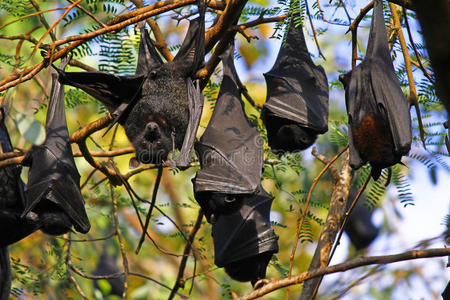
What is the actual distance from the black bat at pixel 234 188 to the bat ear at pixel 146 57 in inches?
21.6

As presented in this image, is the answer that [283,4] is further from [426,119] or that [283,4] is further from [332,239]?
[426,119]

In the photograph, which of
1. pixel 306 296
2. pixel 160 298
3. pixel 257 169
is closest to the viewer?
pixel 257 169

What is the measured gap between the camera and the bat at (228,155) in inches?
153

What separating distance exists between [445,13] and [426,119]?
4.13 m

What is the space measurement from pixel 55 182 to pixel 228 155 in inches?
48.9

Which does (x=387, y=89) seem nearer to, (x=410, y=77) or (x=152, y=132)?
(x=410, y=77)

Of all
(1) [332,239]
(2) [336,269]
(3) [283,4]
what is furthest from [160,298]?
(2) [336,269]

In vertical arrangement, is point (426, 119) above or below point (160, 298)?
above

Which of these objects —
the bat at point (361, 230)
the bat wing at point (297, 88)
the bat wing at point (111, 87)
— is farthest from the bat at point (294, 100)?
the bat at point (361, 230)

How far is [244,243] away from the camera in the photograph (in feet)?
13.7

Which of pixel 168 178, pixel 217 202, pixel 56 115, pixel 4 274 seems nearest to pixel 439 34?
pixel 217 202

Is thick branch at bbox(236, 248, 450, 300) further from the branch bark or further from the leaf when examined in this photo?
the branch bark

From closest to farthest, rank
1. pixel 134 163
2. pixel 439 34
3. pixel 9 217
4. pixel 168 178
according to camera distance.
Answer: pixel 439 34 < pixel 134 163 < pixel 9 217 < pixel 168 178

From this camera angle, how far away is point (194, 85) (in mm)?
4207
